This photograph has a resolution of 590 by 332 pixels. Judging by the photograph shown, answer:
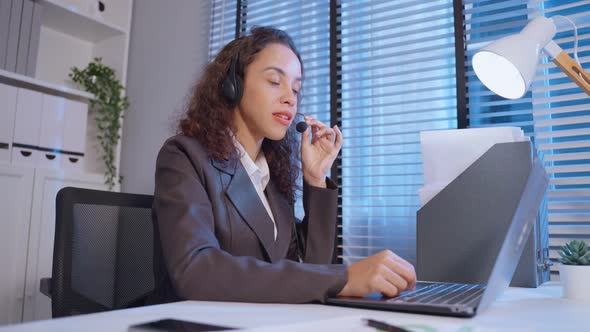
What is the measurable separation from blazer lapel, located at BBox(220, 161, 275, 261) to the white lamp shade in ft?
1.97

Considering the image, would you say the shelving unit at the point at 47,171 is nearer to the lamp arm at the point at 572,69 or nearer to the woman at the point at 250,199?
the woman at the point at 250,199

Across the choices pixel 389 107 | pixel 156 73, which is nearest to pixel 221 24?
pixel 156 73

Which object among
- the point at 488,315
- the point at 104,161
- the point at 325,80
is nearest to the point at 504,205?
the point at 488,315

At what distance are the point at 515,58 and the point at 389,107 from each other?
3.09 feet

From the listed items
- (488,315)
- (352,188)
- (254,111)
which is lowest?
(488,315)

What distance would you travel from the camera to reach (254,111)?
1239 millimetres

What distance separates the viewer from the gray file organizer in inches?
40.0

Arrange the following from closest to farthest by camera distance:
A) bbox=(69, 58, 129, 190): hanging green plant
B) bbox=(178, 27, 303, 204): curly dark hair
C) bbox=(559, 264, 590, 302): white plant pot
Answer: bbox=(559, 264, 590, 302): white plant pot → bbox=(178, 27, 303, 204): curly dark hair → bbox=(69, 58, 129, 190): hanging green plant

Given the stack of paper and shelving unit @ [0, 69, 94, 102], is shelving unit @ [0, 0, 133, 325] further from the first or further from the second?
the stack of paper

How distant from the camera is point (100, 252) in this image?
1.05 m

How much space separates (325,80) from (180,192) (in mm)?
1258

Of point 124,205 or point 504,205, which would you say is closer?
point 504,205

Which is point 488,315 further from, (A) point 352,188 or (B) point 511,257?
(A) point 352,188

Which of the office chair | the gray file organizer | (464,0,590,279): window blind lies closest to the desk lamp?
the gray file organizer
